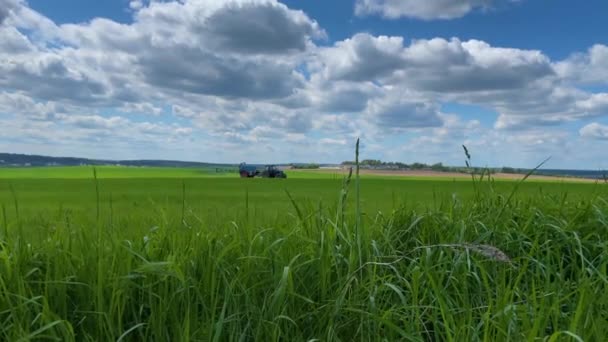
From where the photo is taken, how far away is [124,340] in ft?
8.21

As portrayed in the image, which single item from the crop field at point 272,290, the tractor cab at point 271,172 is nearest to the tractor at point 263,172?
the tractor cab at point 271,172

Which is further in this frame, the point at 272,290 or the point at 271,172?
the point at 271,172

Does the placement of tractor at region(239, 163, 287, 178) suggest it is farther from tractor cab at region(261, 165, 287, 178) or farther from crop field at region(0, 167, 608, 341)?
crop field at region(0, 167, 608, 341)

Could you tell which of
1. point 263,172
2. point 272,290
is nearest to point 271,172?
point 263,172

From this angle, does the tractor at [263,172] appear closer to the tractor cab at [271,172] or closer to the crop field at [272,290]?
the tractor cab at [271,172]

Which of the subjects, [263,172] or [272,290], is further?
[263,172]

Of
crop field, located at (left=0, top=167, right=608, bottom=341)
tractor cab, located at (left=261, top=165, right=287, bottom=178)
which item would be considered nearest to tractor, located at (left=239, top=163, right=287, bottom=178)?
tractor cab, located at (left=261, top=165, right=287, bottom=178)

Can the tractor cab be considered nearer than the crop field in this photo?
No

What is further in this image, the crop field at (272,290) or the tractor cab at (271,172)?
the tractor cab at (271,172)

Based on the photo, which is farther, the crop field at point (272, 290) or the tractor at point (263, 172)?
the tractor at point (263, 172)

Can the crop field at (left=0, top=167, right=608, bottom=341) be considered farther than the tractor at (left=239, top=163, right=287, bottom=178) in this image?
No

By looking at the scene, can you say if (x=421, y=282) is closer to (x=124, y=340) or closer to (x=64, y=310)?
(x=124, y=340)

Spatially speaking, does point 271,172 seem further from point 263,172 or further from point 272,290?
point 272,290

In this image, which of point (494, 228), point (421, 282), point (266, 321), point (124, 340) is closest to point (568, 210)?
point (494, 228)
